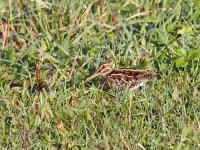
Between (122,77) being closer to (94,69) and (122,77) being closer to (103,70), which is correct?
(103,70)

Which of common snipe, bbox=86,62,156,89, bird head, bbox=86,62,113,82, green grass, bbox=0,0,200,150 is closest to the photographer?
green grass, bbox=0,0,200,150

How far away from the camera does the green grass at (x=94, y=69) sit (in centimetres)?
483

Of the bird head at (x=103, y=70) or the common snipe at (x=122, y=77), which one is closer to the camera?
the common snipe at (x=122, y=77)

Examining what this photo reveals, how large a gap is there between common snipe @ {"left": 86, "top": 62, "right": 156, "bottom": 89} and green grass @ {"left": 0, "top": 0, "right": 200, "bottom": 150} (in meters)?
0.08

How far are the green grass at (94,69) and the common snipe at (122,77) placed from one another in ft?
0.27

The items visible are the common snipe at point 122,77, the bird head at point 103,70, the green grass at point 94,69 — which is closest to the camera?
the green grass at point 94,69

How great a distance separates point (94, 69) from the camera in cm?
583

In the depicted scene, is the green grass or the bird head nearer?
the green grass

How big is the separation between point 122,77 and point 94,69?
1.27 ft

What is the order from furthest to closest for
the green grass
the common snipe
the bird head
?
the bird head < the common snipe < the green grass

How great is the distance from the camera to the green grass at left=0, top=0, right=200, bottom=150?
483 cm

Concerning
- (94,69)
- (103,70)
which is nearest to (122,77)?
(103,70)

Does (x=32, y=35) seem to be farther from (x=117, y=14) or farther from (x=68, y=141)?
(x=68, y=141)

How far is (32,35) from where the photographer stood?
6363mm
